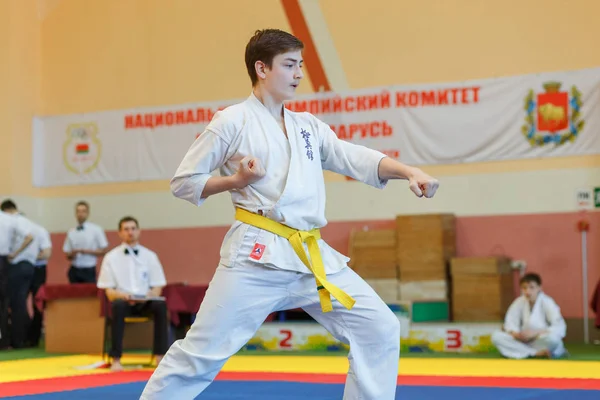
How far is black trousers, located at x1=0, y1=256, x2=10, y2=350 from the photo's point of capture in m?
10.1

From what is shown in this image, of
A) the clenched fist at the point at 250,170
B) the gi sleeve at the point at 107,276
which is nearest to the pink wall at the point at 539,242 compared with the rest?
the gi sleeve at the point at 107,276

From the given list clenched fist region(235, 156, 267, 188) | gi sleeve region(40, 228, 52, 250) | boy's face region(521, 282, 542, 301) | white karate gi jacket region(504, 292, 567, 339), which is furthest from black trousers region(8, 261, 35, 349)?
clenched fist region(235, 156, 267, 188)

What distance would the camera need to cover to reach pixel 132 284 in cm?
829

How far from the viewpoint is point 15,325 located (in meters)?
10.2

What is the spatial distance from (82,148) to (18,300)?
3134 millimetres

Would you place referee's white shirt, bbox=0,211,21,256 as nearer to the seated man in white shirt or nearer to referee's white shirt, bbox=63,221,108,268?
referee's white shirt, bbox=63,221,108,268

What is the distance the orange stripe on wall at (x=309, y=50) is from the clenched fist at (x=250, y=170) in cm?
820

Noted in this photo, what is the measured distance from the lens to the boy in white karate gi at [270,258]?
323 cm

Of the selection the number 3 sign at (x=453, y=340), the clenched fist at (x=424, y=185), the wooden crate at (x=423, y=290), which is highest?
the clenched fist at (x=424, y=185)

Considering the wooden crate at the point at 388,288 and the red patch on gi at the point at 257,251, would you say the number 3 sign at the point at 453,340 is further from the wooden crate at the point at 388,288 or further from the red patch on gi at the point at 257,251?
the red patch on gi at the point at 257,251

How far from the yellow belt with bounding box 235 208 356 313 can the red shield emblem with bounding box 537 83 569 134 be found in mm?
7403

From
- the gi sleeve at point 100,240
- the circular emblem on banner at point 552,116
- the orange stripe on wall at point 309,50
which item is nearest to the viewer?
the circular emblem on banner at point 552,116

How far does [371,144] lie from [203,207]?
254cm

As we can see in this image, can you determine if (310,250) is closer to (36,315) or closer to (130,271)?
(130,271)
